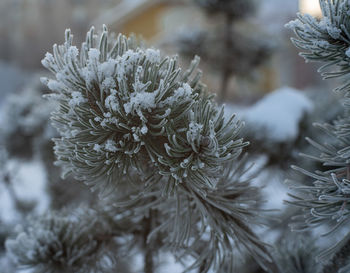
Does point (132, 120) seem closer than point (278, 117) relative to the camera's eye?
Yes

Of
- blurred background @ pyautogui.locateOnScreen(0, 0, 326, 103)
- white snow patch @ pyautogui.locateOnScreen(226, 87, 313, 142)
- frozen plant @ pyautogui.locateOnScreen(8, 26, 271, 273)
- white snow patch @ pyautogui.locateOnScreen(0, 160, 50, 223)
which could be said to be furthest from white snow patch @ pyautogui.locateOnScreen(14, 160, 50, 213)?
frozen plant @ pyautogui.locateOnScreen(8, 26, 271, 273)

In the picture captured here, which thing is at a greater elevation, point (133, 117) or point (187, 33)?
point (187, 33)

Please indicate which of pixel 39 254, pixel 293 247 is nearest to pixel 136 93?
pixel 39 254

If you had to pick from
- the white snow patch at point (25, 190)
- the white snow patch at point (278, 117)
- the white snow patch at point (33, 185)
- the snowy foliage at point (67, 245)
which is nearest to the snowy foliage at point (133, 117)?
the snowy foliage at point (67, 245)

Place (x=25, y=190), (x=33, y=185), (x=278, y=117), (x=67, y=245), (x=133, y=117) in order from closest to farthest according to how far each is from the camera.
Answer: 1. (x=133, y=117)
2. (x=67, y=245)
3. (x=278, y=117)
4. (x=25, y=190)
5. (x=33, y=185)

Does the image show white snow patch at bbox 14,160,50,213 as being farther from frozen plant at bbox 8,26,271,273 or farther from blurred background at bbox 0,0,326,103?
frozen plant at bbox 8,26,271,273

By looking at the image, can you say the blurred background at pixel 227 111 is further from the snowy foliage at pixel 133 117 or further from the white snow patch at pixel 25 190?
the snowy foliage at pixel 133 117

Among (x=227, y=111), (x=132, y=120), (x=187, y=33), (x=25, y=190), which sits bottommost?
(x=25, y=190)

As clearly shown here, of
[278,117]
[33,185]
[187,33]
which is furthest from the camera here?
[187,33]

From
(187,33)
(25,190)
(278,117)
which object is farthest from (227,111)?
(25,190)

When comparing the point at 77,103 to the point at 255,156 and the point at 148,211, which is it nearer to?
the point at 148,211

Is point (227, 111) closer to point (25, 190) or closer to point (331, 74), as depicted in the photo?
point (331, 74)
